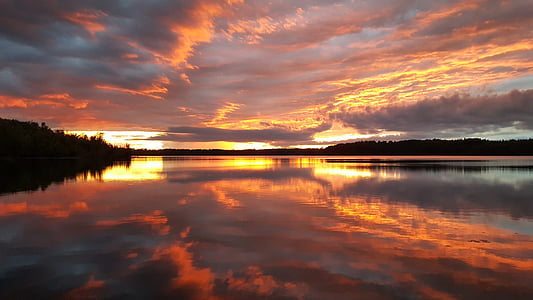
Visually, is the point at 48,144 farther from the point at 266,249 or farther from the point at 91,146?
the point at 266,249

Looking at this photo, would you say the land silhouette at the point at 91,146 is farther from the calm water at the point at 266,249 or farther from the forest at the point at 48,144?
the calm water at the point at 266,249

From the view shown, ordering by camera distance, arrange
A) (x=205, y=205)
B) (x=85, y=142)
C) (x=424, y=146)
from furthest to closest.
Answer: (x=424, y=146), (x=85, y=142), (x=205, y=205)

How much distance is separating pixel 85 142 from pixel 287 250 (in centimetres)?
11893

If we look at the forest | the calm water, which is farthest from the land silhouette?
the calm water

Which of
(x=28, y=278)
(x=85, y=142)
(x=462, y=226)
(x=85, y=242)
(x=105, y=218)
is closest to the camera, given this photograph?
(x=28, y=278)

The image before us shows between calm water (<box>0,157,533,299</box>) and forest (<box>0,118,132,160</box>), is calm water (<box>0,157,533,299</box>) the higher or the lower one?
the lower one

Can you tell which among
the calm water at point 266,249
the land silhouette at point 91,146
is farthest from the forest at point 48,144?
the calm water at point 266,249

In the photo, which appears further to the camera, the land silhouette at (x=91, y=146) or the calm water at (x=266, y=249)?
the land silhouette at (x=91, y=146)

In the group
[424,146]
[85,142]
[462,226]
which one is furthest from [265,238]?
[424,146]

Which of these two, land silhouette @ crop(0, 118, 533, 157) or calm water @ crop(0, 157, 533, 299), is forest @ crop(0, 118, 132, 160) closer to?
land silhouette @ crop(0, 118, 533, 157)

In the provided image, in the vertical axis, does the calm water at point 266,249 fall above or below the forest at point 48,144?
below

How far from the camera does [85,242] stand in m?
9.85

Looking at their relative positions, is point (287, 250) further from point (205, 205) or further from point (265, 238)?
point (205, 205)

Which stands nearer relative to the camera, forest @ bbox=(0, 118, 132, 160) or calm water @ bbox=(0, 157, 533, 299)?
calm water @ bbox=(0, 157, 533, 299)
